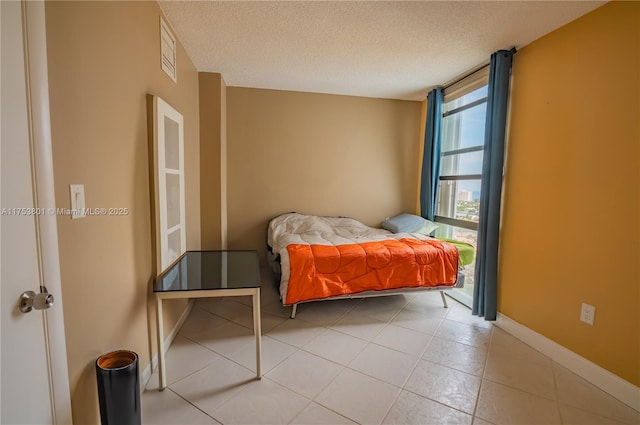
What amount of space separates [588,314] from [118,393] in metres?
2.67

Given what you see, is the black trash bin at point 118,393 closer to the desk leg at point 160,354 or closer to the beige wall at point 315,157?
the desk leg at point 160,354

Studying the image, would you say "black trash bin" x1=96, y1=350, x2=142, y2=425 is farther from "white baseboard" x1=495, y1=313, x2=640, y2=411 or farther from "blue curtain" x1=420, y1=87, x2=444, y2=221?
"blue curtain" x1=420, y1=87, x2=444, y2=221

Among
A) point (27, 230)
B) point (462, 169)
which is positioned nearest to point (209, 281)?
point (27, 230)

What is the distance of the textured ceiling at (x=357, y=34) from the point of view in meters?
1.86

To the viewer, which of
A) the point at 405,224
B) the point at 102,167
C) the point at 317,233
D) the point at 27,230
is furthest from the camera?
the point at 405,224

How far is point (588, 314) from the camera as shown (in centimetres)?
183

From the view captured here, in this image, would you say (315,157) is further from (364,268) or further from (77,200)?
(77,200)

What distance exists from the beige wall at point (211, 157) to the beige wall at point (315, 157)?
20.6 inches

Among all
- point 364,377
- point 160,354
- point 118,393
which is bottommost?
point 364,377

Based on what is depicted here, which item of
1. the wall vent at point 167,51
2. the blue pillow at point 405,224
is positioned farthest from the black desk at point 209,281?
the blue pillow at point 405,224

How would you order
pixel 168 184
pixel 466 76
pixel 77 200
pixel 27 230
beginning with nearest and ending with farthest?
pixel 27 230 → pixel 77 200 → pixel 168 184 → pixel 466 76

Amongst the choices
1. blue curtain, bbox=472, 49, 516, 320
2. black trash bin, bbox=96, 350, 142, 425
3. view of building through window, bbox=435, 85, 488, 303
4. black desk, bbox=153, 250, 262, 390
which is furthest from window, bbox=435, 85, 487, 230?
black trash bin, bbox=96, 350, 142, 425

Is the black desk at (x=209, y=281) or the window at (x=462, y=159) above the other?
the window at (x=462, y=159)

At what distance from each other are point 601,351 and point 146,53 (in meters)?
3.31
